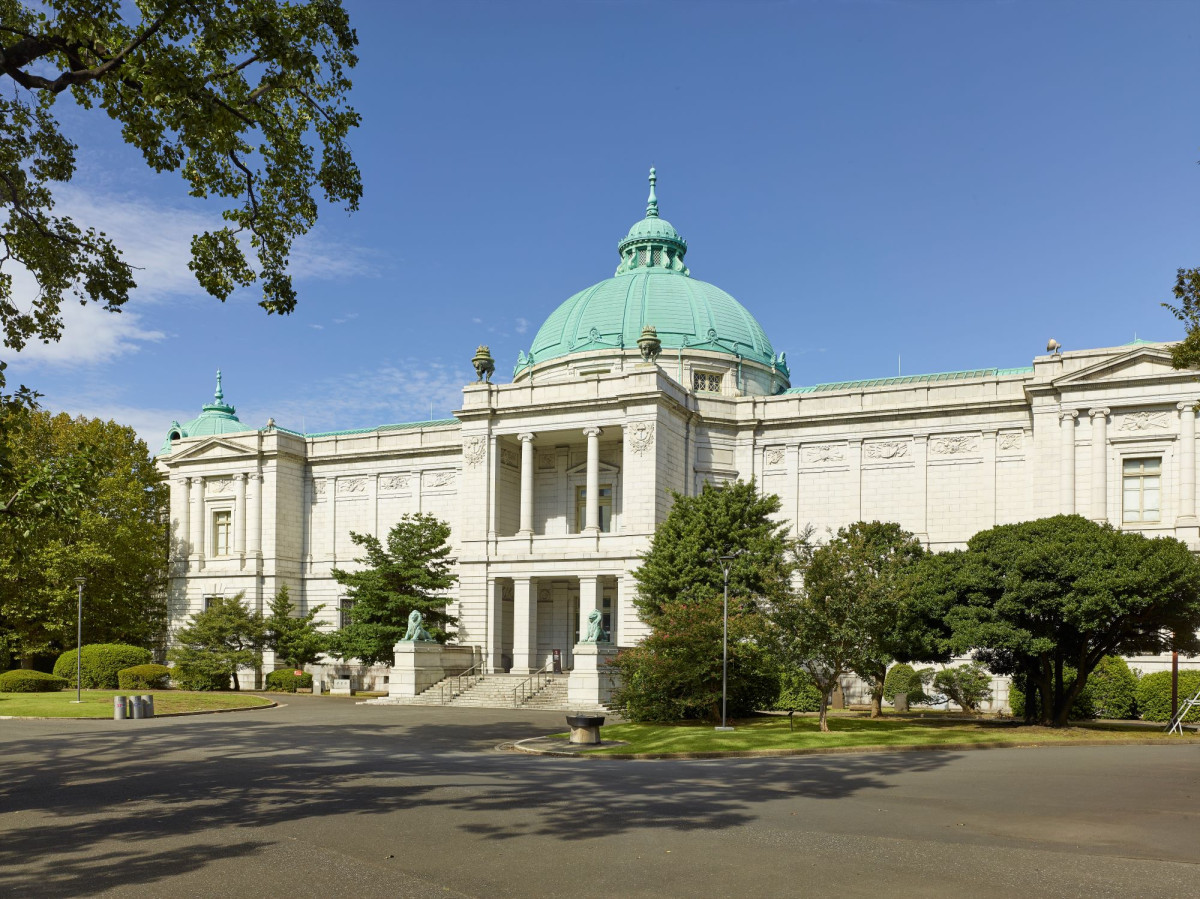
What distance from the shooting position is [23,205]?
61.9ft

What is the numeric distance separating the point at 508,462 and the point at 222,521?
772 inches

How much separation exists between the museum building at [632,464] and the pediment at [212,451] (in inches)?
5.2

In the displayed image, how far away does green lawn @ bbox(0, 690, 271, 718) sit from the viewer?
118 feet

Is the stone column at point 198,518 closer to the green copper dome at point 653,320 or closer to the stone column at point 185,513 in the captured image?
the stone column at point 185,513

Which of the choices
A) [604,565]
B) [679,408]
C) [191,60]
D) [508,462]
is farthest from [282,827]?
[508,462]

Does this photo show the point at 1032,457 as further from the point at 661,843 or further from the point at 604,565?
the point at 661,843

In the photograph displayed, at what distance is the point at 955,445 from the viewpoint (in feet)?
162

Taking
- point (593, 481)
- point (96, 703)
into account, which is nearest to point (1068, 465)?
point (593, 481)

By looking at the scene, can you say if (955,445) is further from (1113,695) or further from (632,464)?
(632,464)

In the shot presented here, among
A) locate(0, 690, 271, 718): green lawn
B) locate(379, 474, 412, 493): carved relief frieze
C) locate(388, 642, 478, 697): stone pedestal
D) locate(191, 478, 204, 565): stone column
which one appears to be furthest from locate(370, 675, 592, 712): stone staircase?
locate(191, 478, 204, 565): stone column

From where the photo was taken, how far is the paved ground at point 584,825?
1115cm

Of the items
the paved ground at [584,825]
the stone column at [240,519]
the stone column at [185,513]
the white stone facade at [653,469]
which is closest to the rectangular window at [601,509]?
the white stone facade at [653,469]

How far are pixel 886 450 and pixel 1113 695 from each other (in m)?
15.8

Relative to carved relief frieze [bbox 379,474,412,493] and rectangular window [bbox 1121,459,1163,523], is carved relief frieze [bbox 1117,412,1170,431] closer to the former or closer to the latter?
rectangular window [bbox 1121,459,1163,523]
